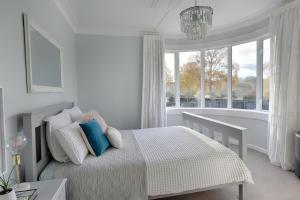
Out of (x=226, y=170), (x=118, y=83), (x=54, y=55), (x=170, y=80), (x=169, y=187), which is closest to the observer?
(x=169, y=187)

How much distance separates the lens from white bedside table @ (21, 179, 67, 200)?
1.12 m

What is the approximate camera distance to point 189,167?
1.74 m

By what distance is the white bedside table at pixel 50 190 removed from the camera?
112 centimetres

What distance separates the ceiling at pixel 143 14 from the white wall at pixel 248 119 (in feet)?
5.86

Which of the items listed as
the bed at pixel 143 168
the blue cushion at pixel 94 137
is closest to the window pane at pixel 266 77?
the bed at pixel 143 168

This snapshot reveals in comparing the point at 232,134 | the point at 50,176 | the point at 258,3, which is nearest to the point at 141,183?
the point at 50,176

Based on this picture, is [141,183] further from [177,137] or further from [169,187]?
[177,137]

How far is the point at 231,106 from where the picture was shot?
4113 millimetres

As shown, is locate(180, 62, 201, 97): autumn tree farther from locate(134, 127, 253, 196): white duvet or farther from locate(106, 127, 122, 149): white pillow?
locate(106, 127, 122, 149): white pillow

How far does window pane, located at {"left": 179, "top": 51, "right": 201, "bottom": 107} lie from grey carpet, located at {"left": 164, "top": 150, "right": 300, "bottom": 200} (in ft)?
6.91

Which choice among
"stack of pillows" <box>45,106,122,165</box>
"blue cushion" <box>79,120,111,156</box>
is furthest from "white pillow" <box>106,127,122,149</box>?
"blue cushion" <box>79,120,111,156</box>

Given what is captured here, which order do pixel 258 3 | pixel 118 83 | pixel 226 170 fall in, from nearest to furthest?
pixel 226 170, pixel 258 3, pixel 118 83

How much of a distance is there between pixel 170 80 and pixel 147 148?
2704 millimetres

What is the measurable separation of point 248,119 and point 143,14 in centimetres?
285
